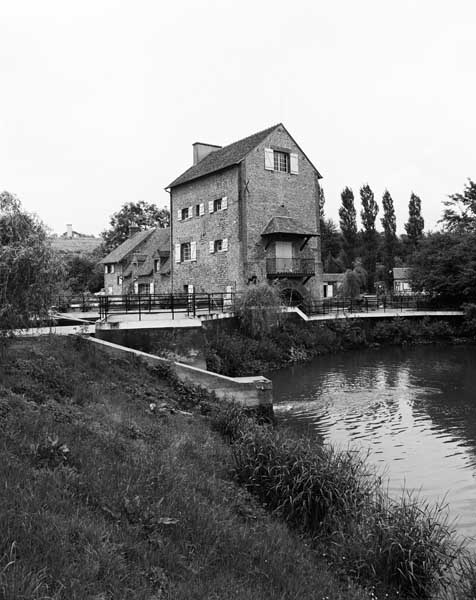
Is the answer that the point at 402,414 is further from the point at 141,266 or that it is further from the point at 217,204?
the point at 141,266

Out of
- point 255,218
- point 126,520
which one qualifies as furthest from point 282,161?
point 126,520

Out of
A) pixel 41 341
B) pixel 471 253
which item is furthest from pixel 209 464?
pixel 471 253

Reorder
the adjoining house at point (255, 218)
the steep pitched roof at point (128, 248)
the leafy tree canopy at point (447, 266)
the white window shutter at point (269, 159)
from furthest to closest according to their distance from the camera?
the steep pitched roof at point (128, 248) → the leafy tree canopy at point (447, 266) → the white window shutter at point (269, 159) → the adjoining house at point (255, 218)

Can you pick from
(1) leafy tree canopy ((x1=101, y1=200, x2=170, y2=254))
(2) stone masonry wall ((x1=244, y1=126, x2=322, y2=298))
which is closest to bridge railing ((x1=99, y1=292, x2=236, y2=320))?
(2) stone masonry wall ((x1=244, y1=126, x2=322, y2=298))

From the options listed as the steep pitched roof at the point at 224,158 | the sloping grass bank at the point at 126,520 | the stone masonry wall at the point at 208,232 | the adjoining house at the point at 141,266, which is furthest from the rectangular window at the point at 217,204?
the sloping grass bank at the point at 126,520

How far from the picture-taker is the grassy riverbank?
74.6ft

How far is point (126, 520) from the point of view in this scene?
5.04 meters

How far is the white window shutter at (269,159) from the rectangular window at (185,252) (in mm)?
8239

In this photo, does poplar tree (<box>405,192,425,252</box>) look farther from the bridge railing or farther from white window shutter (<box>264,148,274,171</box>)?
the bridge railing

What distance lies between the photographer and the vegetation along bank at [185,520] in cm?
421

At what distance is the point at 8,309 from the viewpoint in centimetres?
995

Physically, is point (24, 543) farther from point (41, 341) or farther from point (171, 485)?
point (41, 341)

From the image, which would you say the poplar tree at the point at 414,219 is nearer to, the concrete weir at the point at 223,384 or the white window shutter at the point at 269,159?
the white window shutter at the point at 269,159

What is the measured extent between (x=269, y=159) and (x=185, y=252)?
940cm
